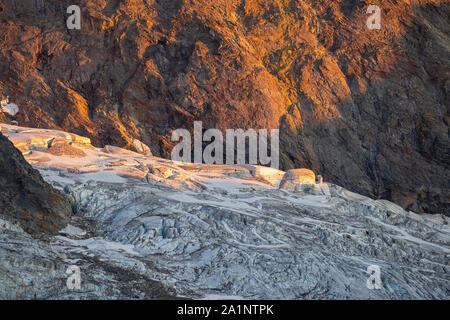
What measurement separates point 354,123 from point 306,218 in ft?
48.7

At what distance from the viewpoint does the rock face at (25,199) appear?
20.4 metres

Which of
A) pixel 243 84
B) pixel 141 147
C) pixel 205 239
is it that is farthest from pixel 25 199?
pixel 243 84

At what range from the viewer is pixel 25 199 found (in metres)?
21.0

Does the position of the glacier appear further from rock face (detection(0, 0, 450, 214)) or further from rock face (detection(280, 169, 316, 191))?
rock face (detection(0, 0, 450, 214))

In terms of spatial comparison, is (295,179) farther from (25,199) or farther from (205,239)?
(25,199)

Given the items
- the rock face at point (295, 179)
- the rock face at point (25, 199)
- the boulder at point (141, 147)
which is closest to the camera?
the rock face at point (25, 199)

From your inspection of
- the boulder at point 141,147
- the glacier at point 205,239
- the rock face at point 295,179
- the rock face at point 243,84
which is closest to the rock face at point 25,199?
the glacier at point 205,239

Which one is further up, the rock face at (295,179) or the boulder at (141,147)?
the boulder at (141,147)

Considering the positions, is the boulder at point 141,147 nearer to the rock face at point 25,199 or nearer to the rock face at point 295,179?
the rock face at point 295,179

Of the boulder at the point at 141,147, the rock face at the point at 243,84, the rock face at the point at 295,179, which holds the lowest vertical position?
the rock face at the point at 295,179

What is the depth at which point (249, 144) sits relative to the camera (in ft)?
123

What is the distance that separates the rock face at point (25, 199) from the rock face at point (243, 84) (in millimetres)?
15249

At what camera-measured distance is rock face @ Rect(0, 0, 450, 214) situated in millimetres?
37875

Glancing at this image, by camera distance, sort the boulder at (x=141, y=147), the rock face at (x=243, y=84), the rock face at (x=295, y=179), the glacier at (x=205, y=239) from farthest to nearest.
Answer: the rock face at (x=243, y=84) < the boulder at (x=141, y=147) < the rock face at (x=295, y=179) < the glacier at (x=205, y=239)
